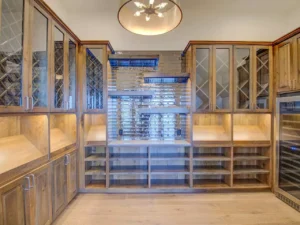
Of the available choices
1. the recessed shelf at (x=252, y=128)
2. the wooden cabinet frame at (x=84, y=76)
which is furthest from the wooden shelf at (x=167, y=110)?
the recessed shelf at (x=252, y=128)

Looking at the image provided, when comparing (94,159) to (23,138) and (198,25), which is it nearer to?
(23,138)

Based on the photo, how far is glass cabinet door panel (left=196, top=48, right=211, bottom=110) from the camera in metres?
2.88

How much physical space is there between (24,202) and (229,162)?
2730 mm

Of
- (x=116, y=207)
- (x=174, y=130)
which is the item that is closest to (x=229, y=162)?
(x=174, y=130)

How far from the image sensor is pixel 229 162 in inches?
118

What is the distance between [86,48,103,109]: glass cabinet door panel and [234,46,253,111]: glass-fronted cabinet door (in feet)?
6.83

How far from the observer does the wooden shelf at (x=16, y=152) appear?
1.62 meters

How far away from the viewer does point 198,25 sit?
337 cm

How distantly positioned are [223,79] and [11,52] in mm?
2648

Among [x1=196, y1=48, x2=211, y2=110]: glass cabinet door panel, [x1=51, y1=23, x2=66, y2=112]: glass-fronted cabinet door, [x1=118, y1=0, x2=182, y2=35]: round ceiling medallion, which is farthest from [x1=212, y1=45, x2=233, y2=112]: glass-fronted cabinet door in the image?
[x1=51, y1=23, x2=66, y2=112]: glass-fronted cabinet door

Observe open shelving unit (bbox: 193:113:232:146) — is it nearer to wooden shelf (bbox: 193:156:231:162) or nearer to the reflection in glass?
wooden shelf (bbox: 193:156:231:162)

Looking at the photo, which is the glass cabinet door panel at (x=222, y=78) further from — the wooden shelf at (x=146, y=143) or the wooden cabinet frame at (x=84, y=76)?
the wooden cabinet frame at (x=84, y=76)

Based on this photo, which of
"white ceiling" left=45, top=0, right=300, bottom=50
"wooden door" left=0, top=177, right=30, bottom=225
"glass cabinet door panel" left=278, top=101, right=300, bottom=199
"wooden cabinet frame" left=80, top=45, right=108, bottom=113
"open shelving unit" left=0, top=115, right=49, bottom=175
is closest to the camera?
"wooden door" left=0, top=177, right=30, bottom=225

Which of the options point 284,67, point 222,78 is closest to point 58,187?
point 222,78
